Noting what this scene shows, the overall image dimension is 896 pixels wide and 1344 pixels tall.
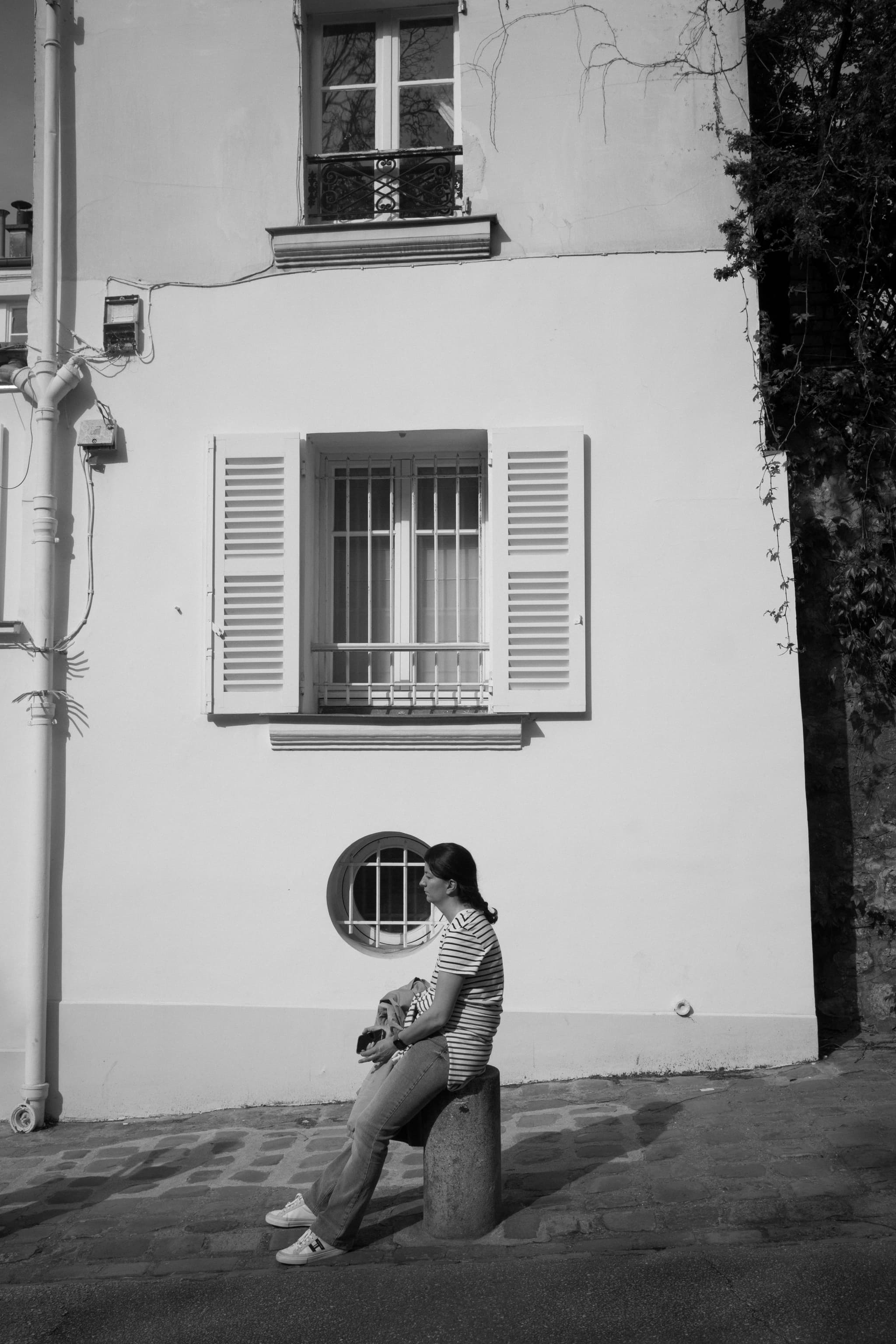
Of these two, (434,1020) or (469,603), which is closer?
(434,1020)

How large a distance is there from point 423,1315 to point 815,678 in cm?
424

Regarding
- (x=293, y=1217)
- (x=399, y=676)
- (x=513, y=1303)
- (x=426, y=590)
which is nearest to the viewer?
(x=513, y=1303)

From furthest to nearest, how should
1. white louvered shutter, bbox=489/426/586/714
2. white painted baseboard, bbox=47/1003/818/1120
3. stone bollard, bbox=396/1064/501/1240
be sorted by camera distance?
white louvered shutter, bbox=489/426/586/714
white painted baseboard, bbox=47/1003/818/1120
stone bollard, bbox=396/1064/501/1240

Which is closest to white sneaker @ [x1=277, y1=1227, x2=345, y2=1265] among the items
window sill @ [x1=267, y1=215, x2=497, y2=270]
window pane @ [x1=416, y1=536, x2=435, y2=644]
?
window pane @ [x1=416, y1=536, x2=435, y2=644]

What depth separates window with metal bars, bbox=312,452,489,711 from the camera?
23.0ft

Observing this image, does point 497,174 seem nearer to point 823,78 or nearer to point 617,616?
point 823,78

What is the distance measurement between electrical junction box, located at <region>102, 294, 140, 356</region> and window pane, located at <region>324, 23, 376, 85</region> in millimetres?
1915

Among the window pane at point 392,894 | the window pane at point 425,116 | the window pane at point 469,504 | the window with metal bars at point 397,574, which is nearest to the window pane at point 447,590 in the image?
the window with metal bars at point 397,574

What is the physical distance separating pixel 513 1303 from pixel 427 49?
699cm

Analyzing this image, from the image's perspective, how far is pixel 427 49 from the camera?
7.28m

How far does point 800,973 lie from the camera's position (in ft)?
20.6

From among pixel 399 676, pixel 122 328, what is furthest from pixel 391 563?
pixel 122 328

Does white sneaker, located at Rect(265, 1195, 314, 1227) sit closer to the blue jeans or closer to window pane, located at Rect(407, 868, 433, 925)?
the blue jeans

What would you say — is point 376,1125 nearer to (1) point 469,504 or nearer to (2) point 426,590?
(2) point 426,590
